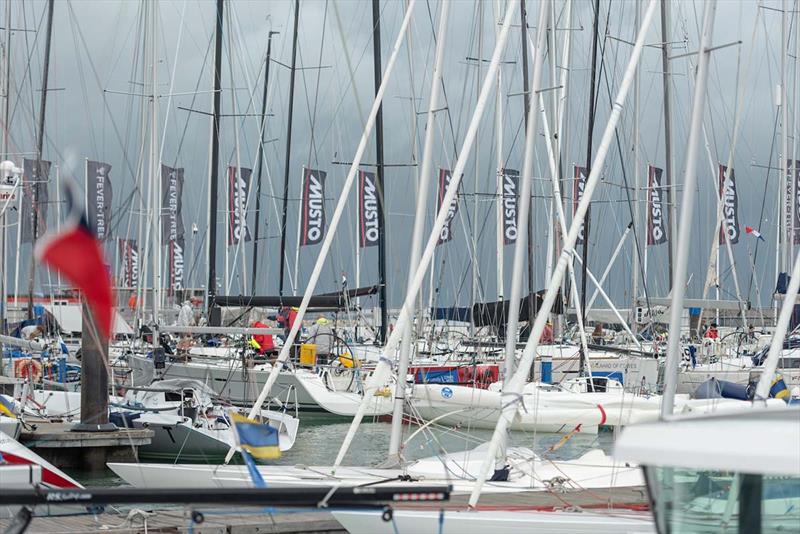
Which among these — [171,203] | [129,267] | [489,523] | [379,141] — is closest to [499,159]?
[379,141]

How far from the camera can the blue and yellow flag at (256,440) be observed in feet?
24.7

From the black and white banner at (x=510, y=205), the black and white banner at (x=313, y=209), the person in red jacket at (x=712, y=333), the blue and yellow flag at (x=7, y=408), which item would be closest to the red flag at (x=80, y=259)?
the blue and yellow flag at (x=7, y=408)

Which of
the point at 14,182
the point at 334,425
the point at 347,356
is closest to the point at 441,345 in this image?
the point at 347,356

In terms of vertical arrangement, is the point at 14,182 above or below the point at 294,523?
above

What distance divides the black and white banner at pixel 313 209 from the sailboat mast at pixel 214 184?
5.63 meters

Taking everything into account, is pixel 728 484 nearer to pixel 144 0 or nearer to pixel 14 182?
pixel 14 182

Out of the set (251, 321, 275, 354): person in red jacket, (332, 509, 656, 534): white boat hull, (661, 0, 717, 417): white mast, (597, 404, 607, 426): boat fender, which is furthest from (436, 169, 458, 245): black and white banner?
(332, 509, 656, 534): white boat hull

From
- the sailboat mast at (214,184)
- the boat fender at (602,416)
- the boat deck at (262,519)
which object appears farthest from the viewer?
the sailboat mast at (214,184)

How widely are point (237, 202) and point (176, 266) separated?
42.6ft

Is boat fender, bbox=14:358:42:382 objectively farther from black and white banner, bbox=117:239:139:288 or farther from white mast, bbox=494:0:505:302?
black and white banner, bbox=117:239:139:288

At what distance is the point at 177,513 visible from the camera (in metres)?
14.0

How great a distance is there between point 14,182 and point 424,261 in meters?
9.70

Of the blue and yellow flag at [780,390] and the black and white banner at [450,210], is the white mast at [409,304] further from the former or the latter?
the black and white banner at [450,210]

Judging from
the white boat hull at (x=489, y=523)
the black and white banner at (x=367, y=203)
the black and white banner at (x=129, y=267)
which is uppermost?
the black and white banner at (x=367, y=203)
